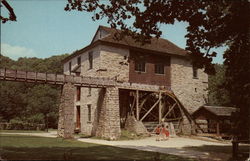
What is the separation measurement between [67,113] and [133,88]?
6125 millimetres

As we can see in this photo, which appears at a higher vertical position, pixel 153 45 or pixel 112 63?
pixel 153 45

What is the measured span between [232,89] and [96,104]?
1509 cm

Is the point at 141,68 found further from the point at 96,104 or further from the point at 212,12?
the point at 212,12

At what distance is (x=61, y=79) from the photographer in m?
19.2

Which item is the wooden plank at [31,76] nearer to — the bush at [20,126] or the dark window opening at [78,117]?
the dark window opening at [78,117]

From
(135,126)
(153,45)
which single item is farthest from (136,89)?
(153,45)

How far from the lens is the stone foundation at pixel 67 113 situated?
18.9 meters

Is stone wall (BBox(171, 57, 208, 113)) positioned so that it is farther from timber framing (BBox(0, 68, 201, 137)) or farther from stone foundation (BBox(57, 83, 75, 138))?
stone foundation (BBox(57, 83, 75, 138))

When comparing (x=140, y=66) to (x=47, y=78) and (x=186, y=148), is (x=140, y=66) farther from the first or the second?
(x=186, y=148)

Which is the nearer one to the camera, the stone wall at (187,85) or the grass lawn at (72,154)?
the grass lawn at (72,154)

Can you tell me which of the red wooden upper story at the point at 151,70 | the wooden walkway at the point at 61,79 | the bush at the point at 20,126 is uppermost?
the red wooden upper story at the point at 151,70

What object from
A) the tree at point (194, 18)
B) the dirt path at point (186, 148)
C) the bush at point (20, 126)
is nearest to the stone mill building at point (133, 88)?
the dirt path at point (186, 148)

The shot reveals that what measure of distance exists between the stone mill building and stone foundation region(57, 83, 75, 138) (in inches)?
90.3

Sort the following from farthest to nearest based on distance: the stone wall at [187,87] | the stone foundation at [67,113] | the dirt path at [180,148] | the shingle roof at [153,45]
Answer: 1. the stone wall at [187,87]
2. the shingle roof at [153,45]
3. the stone foundation at [67,113]
4. the dirt path at [180,148]
